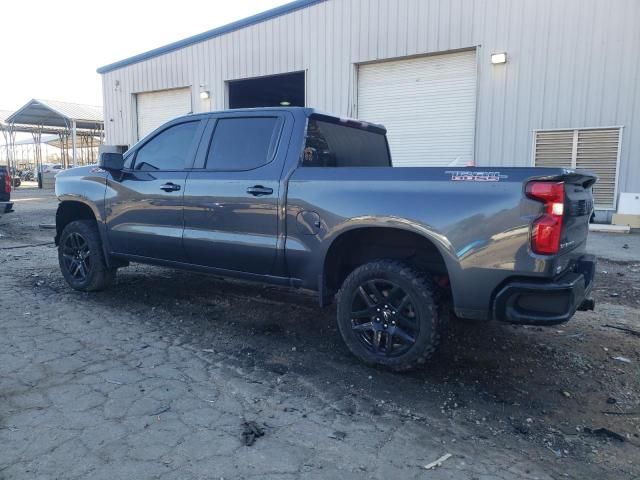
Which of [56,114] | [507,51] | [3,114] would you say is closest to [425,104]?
[507,51]

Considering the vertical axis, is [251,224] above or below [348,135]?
below

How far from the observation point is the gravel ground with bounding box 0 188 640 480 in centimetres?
253

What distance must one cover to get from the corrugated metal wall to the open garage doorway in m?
1.55

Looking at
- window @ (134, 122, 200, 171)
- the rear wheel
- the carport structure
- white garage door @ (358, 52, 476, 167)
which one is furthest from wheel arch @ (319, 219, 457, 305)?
the carport structure

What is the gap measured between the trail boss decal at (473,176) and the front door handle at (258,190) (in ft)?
4.74

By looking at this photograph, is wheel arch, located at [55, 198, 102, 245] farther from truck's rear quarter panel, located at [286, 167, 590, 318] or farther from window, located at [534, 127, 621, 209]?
window, located at [534, 127, 621, 209]

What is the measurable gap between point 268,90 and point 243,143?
15.7m

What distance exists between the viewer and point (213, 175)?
4.38 m

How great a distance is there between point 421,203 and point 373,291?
75cm

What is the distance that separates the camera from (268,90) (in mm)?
19234

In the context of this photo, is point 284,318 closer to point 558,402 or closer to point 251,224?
point 251,224

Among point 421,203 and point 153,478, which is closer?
point 153,478

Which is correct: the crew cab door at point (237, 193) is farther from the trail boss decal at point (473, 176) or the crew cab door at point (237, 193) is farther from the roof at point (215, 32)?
the roof at point (215, 32)

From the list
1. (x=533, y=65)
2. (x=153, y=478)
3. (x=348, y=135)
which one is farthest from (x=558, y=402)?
(x=533, y=65)
